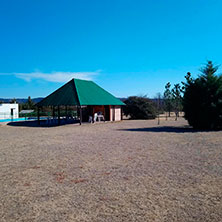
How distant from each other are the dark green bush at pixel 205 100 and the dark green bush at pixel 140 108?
539 inches

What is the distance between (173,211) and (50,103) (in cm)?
1964

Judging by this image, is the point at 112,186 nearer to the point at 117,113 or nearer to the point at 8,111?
the point at 117,113

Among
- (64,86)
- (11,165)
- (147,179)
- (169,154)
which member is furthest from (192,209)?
(64,86)

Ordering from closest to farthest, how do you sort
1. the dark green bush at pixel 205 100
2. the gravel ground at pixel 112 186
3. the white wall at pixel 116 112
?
the gravel ground at pixel 112 186
the dark green bush at pixel 205 100
the white wall at pixel 116 112

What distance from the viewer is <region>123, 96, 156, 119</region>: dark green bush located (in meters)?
29.4

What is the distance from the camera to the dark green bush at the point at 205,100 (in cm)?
1429

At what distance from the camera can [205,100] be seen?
47.8ft

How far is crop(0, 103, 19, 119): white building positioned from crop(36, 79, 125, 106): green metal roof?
15.1 meters

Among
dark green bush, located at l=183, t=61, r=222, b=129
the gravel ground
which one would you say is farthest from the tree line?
the gravel ground

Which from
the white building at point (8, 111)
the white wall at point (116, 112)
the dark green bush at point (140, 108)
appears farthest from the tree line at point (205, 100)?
the white building at point (8, 111)

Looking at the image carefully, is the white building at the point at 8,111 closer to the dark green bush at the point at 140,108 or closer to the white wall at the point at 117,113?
the white wall at the point at 117,113

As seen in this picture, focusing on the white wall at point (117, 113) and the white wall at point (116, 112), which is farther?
the white wall at point (117, 113)

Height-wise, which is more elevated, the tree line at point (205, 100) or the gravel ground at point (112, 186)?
the tree line at point (205, 100)

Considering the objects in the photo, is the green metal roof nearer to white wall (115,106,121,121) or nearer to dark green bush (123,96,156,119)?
white wall (115,106,121,121)
